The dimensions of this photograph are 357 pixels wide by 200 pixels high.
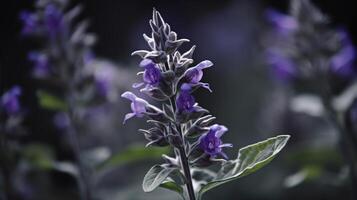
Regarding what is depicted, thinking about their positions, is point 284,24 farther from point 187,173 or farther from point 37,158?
point 187,173

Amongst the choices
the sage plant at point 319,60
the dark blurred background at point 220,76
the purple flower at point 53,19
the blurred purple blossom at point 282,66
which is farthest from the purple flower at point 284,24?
the purple flower at point 53,19

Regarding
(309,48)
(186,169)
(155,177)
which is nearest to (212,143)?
(186,169)

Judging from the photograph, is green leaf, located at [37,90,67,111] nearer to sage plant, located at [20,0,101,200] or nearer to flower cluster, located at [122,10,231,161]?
sage plant, located at [20,0,101,200]

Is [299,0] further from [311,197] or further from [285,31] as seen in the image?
[311,197]

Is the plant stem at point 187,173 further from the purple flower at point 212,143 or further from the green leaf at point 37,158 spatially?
the green leaf at point 37,158

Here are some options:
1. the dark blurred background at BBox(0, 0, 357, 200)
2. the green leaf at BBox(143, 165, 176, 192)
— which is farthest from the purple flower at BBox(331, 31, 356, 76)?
the green leaf at BBox(143, 165, 176, 192)
